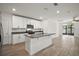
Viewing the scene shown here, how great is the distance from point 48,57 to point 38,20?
1.09m

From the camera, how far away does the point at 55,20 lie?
9.70ft

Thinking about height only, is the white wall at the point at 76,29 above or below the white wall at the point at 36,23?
below

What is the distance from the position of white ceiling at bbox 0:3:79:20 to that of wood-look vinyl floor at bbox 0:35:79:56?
26.4 inches

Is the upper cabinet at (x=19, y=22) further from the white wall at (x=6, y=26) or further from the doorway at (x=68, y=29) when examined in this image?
the doorway at (x=68, y=29)

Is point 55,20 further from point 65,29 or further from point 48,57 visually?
point 48,57

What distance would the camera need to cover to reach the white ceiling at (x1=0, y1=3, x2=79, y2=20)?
2764 millimetres

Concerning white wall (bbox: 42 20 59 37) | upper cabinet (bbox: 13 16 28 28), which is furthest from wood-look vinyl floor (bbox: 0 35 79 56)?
upper cabinet (bbox: 13 16 28 28)

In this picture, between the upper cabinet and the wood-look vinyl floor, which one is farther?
the upper cabinet

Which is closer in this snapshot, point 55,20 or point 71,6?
point 71,6

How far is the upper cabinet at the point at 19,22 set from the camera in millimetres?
2908

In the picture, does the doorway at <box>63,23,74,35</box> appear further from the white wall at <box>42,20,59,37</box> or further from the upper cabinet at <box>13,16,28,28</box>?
the upper cabinet at <box>13,16,28,28</box>

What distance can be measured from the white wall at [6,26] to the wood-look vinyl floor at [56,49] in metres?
0.22

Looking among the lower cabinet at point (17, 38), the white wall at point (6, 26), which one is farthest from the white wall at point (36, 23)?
the white wall at point (6, 26)

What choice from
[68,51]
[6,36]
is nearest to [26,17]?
[6,36]
